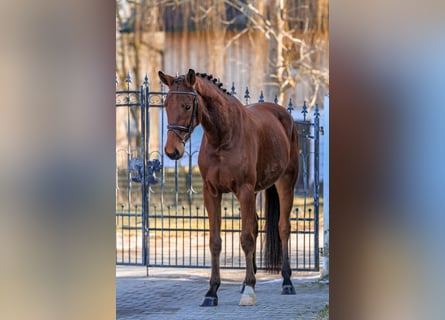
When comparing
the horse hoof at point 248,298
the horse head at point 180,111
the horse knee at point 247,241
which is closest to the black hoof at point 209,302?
the horse hoof at point 248,298

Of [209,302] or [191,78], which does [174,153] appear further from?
[209,302]

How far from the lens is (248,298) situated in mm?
6059

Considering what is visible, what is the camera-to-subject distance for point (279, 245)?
695 centimetres

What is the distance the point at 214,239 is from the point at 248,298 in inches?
23.0

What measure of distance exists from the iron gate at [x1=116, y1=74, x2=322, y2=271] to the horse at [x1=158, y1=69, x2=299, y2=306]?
3.93 feet

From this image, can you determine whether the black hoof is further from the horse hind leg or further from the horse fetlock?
the horse hind leg

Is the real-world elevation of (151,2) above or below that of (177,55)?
above

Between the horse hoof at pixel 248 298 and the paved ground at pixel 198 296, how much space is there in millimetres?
77

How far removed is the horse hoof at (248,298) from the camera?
6051 millimetres

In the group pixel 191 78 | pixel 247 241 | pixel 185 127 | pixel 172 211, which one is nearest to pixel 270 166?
pixel 247 241
